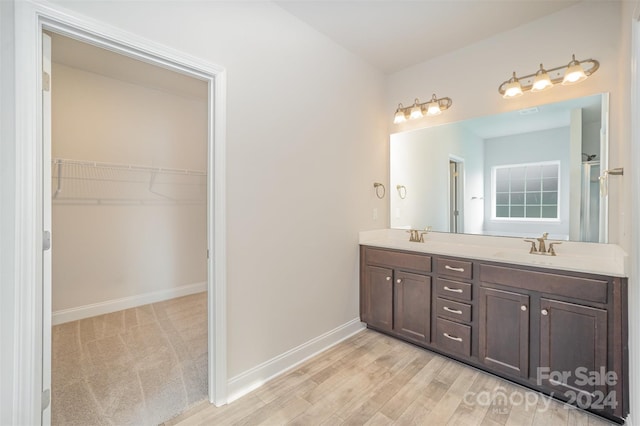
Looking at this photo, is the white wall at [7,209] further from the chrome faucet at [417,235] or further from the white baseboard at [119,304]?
the chrome faucet at [417,235]

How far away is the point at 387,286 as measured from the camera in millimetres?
2689

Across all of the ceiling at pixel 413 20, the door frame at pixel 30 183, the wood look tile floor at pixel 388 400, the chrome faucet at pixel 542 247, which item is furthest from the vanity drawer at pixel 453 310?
the door frame at pixel 30 183

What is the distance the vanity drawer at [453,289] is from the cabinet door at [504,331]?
0.11m

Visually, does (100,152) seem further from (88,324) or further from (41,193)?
(41,193)

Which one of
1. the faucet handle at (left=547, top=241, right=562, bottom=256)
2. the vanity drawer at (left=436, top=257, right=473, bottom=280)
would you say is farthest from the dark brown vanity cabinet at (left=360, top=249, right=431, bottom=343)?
the faucet handle at (left=547, top=241, right=562, bottom=256)

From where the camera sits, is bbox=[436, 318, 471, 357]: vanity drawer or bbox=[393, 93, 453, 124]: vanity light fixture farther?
bbox=[393, 93, 453, 124]: vanity light fixture

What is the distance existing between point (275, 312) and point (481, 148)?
Result: 232 centimetres

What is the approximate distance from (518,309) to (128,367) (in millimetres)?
2964

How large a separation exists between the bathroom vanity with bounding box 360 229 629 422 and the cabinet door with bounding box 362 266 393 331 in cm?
1

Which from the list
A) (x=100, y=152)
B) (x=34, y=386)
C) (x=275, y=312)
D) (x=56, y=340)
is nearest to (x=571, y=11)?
(x=275, y=312)

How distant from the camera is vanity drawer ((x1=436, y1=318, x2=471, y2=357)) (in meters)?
2.18

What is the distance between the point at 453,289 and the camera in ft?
7.39

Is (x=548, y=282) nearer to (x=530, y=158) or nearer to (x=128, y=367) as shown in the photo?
(x=530, y=158)

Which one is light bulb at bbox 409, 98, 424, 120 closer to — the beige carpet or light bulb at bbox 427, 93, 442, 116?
light bulb at bbox 427, 93, 442, 116
